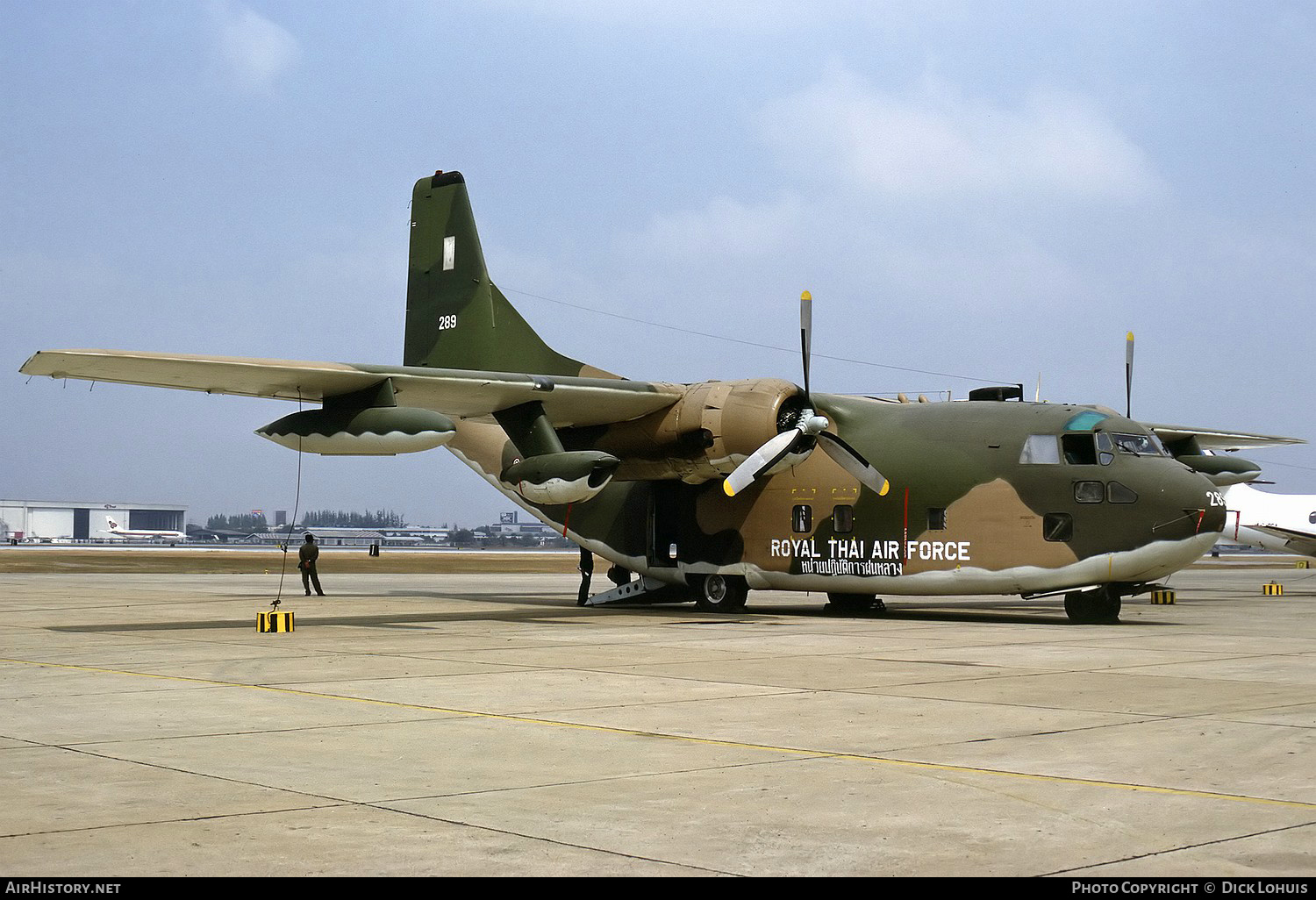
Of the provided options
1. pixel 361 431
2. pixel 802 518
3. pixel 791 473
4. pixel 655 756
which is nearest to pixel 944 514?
pixel 802 518

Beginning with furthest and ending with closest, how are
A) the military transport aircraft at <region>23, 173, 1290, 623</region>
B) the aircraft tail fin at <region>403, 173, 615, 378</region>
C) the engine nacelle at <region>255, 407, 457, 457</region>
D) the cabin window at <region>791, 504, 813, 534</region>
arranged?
1. the aircraft tail fin at <region>403, 173, 615, 378</region>
2. the cabin window at <region>791, 504, 813, 534</region>
3. the military transport aircraft at <region>23, 173, 1290, 623</region>
4. the engine nacelle at <region>255, 407, 457, 457</region>

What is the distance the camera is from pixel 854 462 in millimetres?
22344

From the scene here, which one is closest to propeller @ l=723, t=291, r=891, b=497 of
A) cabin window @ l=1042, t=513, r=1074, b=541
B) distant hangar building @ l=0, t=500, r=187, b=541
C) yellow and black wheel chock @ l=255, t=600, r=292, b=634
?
cabin window @ l=1042, t=513, r=1074, b=541

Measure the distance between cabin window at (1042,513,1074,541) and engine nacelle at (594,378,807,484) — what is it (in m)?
4.33

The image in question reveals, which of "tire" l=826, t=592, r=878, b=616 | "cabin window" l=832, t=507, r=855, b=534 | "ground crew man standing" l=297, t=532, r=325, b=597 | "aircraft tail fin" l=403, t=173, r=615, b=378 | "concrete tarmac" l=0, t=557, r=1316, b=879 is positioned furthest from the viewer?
"ground crew man standing" l=297, t=532, r=325, b=597

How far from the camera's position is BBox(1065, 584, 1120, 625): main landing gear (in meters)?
20.9

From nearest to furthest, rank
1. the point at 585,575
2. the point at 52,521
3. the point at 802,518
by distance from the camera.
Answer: the point at 802,518 < the point at 585,575 < the point at 52,521

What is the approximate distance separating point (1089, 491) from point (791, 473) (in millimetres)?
5329

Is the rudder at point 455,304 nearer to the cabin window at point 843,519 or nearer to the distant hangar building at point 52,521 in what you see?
the cabin window at point 843,519

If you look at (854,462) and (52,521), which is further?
(52,521)

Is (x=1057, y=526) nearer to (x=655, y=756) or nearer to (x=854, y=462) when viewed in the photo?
(x=854, y=462)

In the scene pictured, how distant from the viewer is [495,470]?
27.6m

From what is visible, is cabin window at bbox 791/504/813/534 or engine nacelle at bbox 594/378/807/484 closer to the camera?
engine nacelle at bbox 594/378/807/484

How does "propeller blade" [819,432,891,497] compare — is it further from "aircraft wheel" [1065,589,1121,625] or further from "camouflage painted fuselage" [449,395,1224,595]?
"aircraft wheel" [1065,589,1121,625]
